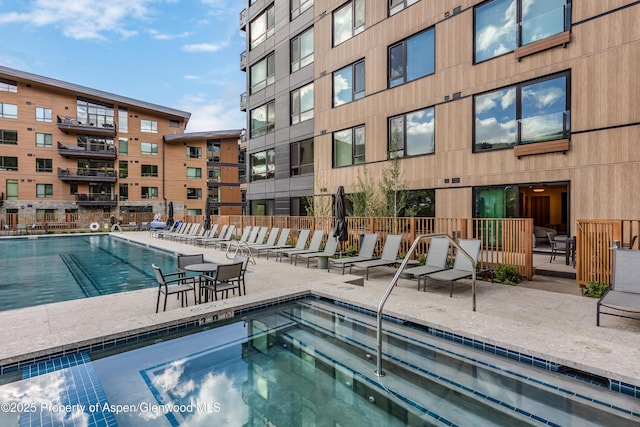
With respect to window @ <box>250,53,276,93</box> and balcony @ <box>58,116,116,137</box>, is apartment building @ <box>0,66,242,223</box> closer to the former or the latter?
balcony @ <box>58,116,116,137</box>

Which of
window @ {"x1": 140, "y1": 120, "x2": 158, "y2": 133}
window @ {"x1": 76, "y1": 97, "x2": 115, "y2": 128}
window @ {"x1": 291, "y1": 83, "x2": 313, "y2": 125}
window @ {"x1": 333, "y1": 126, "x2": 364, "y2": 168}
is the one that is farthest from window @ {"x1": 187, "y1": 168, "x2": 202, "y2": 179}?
window @ {"x1": 333, "y1": 126, "x2": 364, "y2": 168}

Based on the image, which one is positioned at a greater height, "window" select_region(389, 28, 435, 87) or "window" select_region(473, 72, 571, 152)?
"window" select_region(389, 28, 435, 87)

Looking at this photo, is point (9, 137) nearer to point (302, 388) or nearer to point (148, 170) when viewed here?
point (148, 170)

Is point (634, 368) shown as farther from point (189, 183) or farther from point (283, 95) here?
point (189, 183)

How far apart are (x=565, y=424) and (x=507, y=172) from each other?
8.62 metres

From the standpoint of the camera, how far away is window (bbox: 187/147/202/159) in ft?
125

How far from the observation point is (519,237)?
728 centimetres

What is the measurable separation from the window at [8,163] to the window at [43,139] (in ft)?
7.15

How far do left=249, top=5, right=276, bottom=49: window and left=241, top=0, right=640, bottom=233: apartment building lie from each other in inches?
142

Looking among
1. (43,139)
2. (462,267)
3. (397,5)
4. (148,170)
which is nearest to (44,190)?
(43,139)

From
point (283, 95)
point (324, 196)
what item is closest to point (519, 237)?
point (324, 196)

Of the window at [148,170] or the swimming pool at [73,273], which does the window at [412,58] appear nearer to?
the swimming pool at [73,273]

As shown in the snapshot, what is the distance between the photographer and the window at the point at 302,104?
57.6 ft

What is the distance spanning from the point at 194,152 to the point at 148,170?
5134 mm
